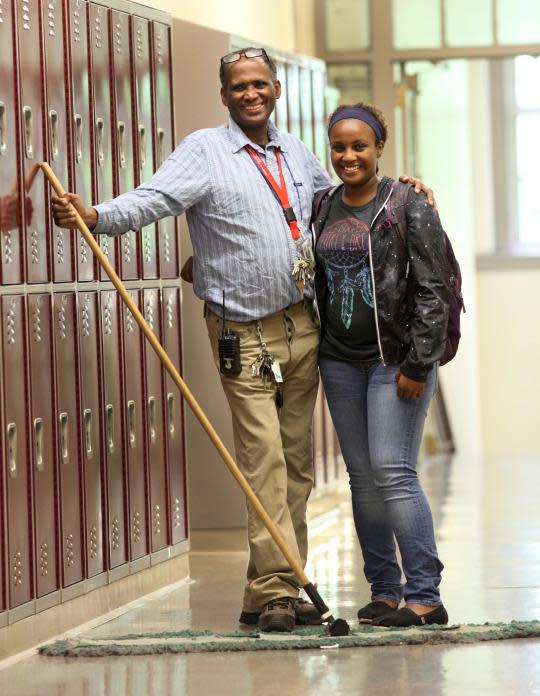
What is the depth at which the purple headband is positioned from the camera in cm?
425

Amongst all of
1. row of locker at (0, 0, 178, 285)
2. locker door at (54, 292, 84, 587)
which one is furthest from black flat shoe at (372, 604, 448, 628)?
row of locker at (0, 0, 178, 285)

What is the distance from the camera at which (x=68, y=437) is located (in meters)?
4.38

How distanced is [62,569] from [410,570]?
981mm

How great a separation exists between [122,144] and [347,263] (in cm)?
98

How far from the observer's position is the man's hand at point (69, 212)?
394 centimetres

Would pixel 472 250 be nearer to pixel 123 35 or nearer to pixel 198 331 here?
pixel 198 331

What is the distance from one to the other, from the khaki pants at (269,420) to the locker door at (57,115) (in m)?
0.45

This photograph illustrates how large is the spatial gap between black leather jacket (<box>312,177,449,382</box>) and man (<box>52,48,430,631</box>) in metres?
0.26

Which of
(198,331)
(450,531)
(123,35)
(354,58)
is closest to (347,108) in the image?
(123,35)

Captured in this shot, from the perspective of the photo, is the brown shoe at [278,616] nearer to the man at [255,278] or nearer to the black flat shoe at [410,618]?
the man at [255,278]

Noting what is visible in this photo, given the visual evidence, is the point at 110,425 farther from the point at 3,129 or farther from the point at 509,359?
the point at 509,359

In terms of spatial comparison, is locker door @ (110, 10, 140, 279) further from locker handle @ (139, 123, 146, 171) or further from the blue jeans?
the blue jeans

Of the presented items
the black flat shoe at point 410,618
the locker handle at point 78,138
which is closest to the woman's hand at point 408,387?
the black flat shoe at point 410,618

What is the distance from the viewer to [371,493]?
14.3 ft
